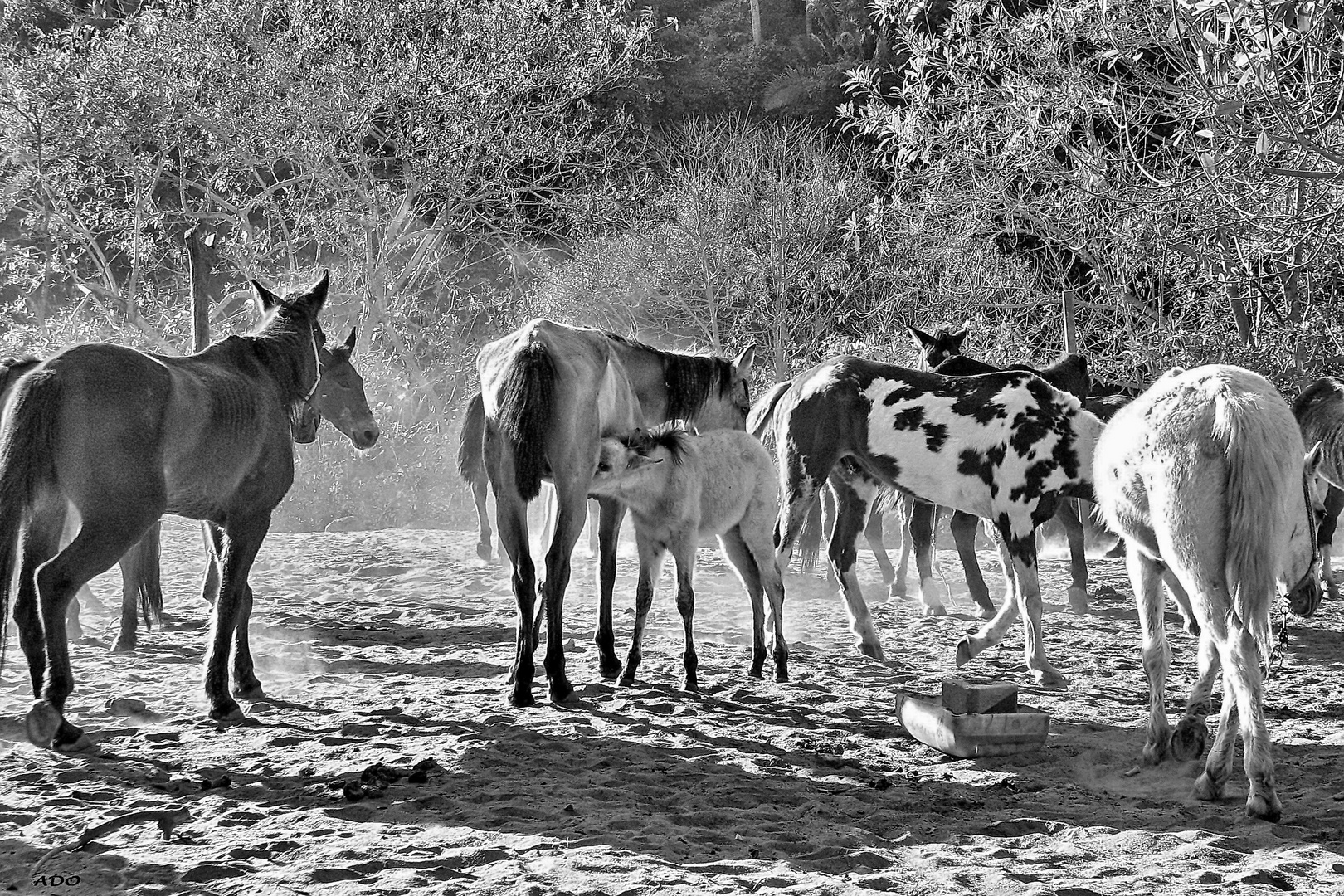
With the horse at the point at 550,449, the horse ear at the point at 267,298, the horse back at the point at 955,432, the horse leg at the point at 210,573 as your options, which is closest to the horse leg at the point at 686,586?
the horse at the point at 550,449

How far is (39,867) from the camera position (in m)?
3.81

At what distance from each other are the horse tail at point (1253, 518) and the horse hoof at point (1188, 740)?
779 mm

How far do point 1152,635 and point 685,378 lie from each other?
3.92m

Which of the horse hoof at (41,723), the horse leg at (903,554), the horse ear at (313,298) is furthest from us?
the horse leg at (903,554)

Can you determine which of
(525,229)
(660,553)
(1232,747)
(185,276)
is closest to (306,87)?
(185,276)

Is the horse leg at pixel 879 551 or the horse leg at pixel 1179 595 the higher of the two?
the horse leg at pixel 1179 595

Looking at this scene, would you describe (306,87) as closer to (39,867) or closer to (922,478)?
(922,478)

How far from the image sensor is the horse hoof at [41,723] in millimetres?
5180

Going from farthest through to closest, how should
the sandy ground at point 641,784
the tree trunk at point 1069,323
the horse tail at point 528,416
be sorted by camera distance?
the tree trunk at point 1069,323, the horse tail at point 528,416, the sandy ground at point 641,784

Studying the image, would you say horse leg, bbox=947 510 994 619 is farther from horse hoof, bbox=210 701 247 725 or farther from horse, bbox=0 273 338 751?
horse hoof, bbox=210 701 247 725

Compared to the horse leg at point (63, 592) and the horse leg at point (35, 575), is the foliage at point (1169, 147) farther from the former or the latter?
the horse leg at point (35, 575)

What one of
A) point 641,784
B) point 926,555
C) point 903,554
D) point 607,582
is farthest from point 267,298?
point 903,554

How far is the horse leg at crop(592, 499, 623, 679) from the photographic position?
7.09m

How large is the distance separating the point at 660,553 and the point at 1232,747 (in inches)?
141
